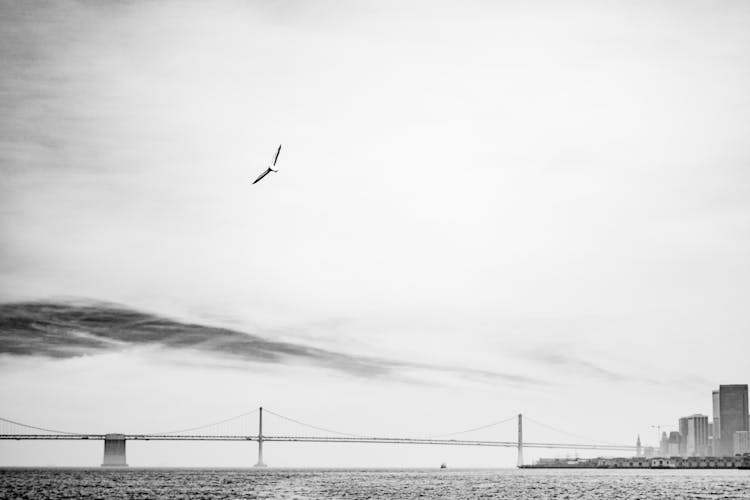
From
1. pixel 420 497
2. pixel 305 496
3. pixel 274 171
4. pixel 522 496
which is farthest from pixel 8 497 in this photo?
pixel 274 171

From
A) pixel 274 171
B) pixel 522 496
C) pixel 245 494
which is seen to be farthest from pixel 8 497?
pixel 274 171

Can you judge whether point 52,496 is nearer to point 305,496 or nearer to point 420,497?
point 305,496

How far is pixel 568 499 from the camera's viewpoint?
349 ft

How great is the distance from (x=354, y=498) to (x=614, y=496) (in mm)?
32458

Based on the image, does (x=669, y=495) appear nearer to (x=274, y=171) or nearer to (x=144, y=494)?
(x=144, y=494)

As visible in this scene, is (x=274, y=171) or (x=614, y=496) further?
(x=614, y=496)

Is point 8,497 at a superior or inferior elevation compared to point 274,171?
inferior

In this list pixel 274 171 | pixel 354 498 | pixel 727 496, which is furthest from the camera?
pixel 727 496

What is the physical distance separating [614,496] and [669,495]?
7463mm

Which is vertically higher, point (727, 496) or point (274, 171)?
point (274, 171)

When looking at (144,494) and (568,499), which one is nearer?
(568,499)

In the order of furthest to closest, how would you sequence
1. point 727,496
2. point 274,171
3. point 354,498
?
point 727,496
point 354,498
point 274,171

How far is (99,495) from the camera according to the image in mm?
113375

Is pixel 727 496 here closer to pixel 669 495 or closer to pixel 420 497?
pixel 669 495
